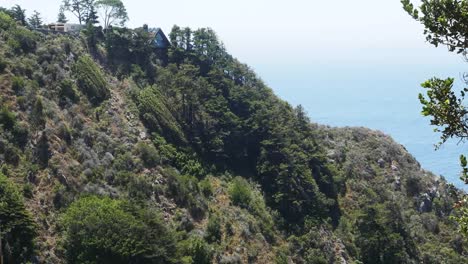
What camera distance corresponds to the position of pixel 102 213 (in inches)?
1571

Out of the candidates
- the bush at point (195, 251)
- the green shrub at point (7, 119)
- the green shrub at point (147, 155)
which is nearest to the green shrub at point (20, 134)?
the green shrub at point (7, 119)

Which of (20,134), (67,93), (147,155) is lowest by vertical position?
(20,134)

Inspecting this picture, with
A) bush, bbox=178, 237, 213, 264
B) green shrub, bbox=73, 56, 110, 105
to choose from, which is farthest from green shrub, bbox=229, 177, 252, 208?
green shrub, bbox=73, 56, 110, 105

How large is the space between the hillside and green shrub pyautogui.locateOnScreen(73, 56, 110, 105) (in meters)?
0.15

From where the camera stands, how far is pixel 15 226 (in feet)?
119

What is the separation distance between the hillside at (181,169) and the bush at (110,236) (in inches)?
4.5

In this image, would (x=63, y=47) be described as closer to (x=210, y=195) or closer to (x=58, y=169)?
(x=58, y=169)

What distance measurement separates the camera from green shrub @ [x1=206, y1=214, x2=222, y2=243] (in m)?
49.1

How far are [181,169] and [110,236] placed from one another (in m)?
17.3

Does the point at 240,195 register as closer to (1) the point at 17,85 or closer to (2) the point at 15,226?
(1) the point at 17,85

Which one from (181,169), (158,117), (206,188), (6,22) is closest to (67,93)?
(158,117)

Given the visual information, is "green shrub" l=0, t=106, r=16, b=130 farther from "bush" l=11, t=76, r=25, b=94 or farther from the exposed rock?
the exposed rock

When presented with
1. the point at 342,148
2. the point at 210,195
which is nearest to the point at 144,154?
the point at 210,195

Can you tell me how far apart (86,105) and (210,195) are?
15653 millimetres
